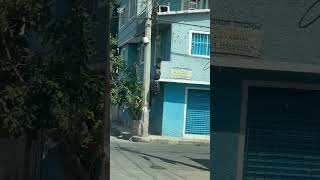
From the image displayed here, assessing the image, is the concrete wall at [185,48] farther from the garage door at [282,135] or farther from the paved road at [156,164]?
the garage door at [282,135]

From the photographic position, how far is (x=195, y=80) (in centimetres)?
2589

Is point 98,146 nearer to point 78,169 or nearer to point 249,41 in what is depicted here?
point 78,169

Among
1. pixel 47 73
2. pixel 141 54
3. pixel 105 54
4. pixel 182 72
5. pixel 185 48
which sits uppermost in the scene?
pixel 185 48

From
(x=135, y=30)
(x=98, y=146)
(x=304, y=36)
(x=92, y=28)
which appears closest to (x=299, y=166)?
(x=304, y=36)

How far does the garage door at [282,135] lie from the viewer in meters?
6.59

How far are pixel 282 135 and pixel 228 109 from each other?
27.1 inches

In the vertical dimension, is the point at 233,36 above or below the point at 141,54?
below

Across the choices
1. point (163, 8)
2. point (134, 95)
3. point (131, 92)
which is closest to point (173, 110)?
point (134, 95)

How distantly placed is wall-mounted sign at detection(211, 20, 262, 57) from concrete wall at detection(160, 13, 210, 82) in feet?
61.1

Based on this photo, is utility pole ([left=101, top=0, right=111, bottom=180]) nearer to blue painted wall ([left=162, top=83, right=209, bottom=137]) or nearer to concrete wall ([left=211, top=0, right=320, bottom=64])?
concrete wall ([left=211, top=0, right=320, bottom=64])

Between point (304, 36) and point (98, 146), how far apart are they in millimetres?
2549

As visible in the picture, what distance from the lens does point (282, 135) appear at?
6.65 meters

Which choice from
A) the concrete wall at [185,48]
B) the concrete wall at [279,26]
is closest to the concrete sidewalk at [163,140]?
the concrete wall at [185,48]

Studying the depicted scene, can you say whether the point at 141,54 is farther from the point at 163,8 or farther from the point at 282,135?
the point at 282,135
